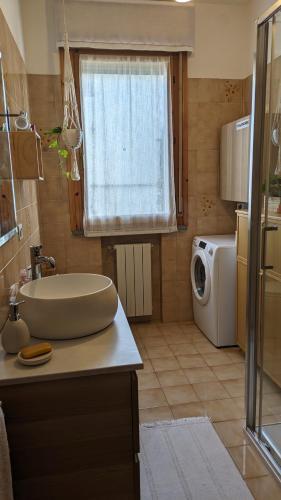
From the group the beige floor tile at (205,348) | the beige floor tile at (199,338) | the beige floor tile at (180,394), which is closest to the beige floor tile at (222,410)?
the beige floor tile at (180,394)

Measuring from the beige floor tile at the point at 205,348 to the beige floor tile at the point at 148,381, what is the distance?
560 millimetres

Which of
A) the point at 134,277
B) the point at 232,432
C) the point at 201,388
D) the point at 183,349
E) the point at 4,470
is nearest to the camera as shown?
the point at 4,470

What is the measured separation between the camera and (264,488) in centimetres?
171

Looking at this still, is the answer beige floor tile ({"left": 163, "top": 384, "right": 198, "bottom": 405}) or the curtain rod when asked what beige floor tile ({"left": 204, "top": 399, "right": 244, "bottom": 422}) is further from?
the curtain rod

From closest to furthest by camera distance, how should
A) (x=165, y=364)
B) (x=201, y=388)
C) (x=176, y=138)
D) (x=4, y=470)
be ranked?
(x=4, y=470) < (x=201, y=388) < (x=165, y=364) < (x=176, y=138)

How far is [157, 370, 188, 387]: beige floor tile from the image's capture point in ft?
8.50

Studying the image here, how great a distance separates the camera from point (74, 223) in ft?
11.1

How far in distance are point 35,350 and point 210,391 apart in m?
1.66

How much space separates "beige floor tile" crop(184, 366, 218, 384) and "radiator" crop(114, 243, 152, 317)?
947 mm

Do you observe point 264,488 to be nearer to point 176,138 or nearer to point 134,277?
point 134,277

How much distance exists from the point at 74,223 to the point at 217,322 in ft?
4.99

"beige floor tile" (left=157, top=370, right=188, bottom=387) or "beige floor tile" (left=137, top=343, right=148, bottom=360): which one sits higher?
"beige floor tile" (left=157, top=370, right=188, bottom=387)

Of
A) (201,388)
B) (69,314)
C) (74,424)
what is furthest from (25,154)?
(201,388)

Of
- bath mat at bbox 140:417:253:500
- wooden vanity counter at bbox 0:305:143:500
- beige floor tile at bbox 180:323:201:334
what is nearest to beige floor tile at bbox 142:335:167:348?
beige floor tile at bbox 180:323:201:334
